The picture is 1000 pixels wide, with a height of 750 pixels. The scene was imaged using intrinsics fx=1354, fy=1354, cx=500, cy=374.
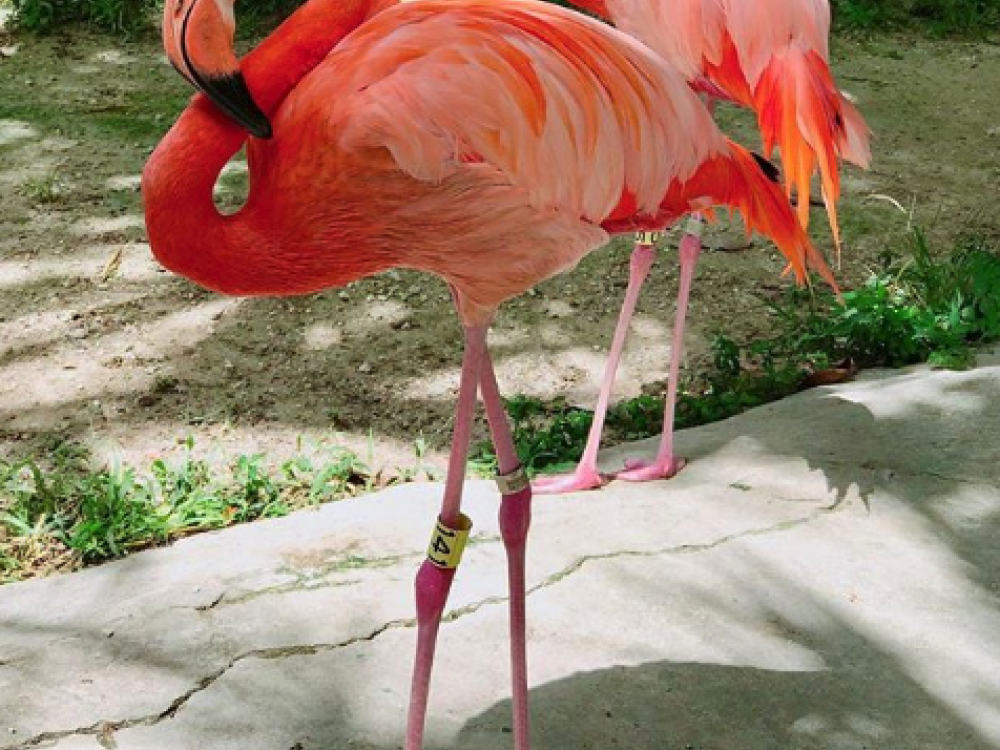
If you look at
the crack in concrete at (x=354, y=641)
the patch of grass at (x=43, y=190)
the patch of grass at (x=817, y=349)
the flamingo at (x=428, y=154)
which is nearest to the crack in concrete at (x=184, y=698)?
the crack in concrete at (x=354, y=641)

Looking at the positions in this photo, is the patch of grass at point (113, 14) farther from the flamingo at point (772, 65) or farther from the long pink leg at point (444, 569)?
the long pink leg at point (444, 569)

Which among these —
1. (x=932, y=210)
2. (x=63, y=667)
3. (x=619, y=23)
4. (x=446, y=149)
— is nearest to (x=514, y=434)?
(x=619, y=23)

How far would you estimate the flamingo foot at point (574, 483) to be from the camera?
3.75 meters

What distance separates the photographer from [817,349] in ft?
15.1

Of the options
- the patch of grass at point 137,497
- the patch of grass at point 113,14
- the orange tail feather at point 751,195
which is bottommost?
the patch of grass at point 137,497

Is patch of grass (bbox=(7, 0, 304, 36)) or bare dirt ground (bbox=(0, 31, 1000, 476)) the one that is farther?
patch of grass (bbox=(7, 0, 304, 36))

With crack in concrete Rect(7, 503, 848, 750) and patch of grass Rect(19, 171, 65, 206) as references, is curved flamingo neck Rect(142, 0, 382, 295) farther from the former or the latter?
patch of grass Rect(19, 171, 65, 206)

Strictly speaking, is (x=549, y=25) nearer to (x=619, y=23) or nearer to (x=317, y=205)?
(x=317, y=205)

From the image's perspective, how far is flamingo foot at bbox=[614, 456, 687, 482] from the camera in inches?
148

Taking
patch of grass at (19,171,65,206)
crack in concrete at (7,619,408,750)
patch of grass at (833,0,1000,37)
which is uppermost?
patch of grass at (833,0,1000,37)

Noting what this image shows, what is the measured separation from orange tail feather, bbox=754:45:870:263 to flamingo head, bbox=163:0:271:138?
4.46 ft

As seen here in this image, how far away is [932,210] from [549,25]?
11.6 ft

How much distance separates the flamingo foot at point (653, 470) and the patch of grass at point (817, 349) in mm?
245

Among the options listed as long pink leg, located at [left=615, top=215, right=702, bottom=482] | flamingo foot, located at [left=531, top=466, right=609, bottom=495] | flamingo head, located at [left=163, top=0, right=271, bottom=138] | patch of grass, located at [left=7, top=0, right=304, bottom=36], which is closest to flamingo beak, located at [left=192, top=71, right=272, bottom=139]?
flamingo head, located at [left=163, top=0, right=271, bottom=138]
